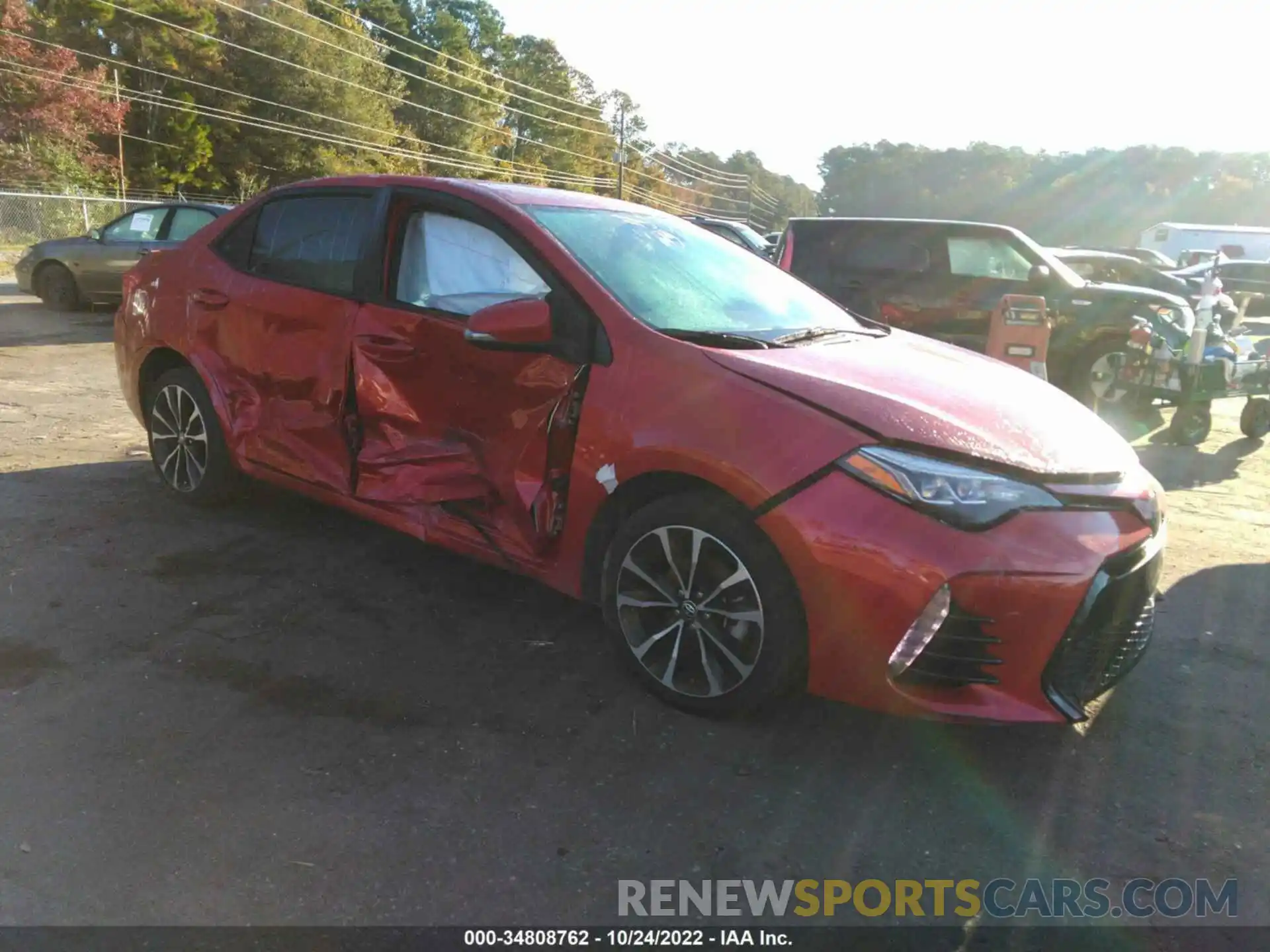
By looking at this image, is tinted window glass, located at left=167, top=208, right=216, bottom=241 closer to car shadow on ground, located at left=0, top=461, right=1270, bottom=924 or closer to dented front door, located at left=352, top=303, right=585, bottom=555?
car shadow on ground, located at left=0, top=461, right=1270, bottom=924

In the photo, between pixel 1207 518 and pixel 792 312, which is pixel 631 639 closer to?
pixel 792 312

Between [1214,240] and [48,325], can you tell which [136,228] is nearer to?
[48,325]

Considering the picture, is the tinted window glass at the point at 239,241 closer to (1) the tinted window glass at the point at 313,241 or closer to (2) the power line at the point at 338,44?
(1) the tinted window glass at the point at 313,241

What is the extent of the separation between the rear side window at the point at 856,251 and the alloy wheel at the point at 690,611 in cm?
659

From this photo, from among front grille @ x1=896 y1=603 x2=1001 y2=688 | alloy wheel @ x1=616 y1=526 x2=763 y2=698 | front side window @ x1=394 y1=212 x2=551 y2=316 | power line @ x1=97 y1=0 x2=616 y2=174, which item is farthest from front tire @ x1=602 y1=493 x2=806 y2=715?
power line @ x1=97 y1=0 x2=616 y2=174

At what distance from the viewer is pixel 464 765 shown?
2879 millimetres

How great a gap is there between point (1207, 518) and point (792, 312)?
11.4 ft

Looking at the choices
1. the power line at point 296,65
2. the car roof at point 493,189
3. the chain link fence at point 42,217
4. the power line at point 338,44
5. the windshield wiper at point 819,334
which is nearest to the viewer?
the windshield wiper at point 819,334

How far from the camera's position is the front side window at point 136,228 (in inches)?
517

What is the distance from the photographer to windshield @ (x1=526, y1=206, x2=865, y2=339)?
3.51 m

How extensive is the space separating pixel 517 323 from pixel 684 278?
0.81 metres

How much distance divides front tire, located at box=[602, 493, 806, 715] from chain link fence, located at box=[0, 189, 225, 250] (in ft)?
72.8

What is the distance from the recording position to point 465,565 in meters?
4.48

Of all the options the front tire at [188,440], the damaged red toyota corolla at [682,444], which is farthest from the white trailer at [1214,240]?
the front tire at [188,440]
